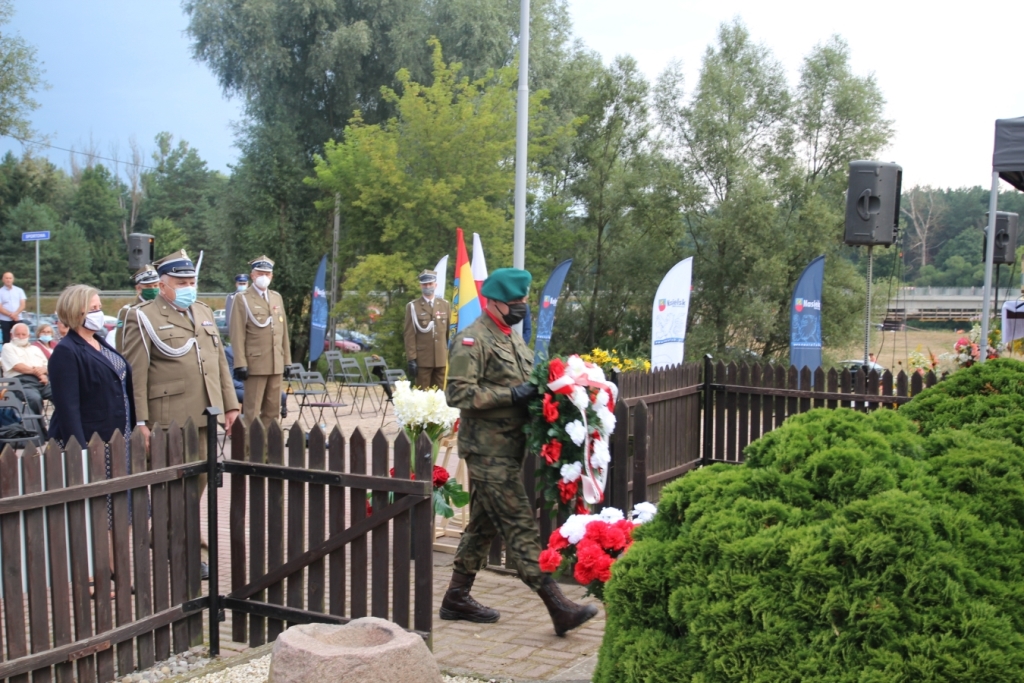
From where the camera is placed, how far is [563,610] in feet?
16.7

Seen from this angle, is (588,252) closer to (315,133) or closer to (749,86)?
(749,86)

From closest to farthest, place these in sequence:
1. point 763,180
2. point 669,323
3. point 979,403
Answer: point 979,403
point 669,323
point 763,180

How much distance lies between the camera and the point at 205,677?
14.5 ft

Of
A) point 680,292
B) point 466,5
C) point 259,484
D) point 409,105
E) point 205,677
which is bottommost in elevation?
point 205,677

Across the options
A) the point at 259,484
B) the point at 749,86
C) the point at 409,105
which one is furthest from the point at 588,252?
the point at 259,484

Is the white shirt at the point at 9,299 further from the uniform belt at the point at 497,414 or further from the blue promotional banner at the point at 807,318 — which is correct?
the uniform belt at the point at 497,414

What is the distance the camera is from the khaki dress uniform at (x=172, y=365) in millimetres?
6586

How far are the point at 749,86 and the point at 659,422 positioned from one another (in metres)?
22.1

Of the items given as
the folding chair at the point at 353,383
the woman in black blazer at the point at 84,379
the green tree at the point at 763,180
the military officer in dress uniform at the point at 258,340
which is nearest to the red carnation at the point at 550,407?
the woman in black blazer at the point at 84,379

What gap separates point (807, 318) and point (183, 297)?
10.0m

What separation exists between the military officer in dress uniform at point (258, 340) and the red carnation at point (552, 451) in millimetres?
6080

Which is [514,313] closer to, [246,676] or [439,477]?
[439,477]

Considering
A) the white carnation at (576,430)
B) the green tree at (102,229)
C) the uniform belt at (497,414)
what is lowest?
the white carnation at (576,430)

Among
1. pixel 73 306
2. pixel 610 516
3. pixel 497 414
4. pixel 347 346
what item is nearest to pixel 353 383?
pixel 73 306
